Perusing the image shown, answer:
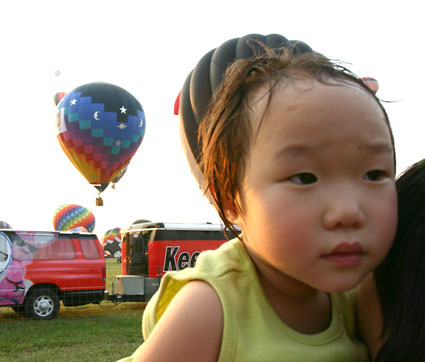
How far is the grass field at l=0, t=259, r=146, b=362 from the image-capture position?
20.7ft

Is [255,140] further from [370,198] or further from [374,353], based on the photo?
[374,353]

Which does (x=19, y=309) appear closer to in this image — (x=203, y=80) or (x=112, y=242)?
(x=203, y=80)

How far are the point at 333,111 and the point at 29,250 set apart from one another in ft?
30.4

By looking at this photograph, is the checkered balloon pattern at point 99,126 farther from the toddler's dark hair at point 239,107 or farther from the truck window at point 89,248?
the toddler's dark hair at point 239,107

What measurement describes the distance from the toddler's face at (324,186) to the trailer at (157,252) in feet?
34.3

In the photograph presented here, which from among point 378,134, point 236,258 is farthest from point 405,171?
point 236,258

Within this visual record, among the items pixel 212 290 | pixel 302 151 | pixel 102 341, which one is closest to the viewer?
pixel 302 151

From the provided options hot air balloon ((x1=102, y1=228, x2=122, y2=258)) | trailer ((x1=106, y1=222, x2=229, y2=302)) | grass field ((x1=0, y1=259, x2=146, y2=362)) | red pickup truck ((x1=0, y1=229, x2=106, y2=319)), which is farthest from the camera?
hot air balloon ((x1=102, y1=228, x2=122, y2=258))

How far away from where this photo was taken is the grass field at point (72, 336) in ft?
20.7

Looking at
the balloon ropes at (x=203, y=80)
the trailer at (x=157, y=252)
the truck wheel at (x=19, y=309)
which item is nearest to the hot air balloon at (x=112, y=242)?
the trailer at (x=157, y=252)

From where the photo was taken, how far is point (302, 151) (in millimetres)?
735

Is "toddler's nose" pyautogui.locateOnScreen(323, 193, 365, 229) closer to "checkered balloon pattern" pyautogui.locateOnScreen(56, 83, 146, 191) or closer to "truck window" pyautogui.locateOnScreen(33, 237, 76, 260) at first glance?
"truck window" pyautogui.locateOnScreen(33, 237, 76, 260)

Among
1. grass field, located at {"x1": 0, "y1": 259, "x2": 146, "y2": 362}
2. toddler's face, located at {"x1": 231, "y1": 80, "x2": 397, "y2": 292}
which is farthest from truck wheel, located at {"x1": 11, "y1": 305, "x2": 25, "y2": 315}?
toddler's face, located at {"x1": 231, "y1": 80, "x2": 397, "y2": 292}

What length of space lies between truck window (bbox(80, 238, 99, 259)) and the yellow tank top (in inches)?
370
